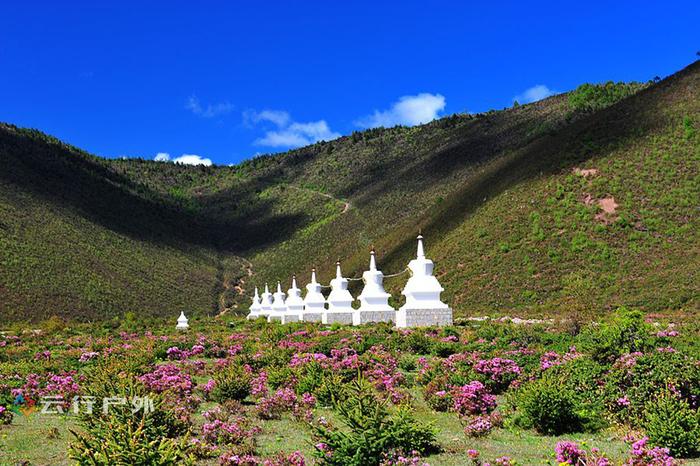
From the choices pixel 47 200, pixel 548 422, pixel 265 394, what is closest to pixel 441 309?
pixel 265 394

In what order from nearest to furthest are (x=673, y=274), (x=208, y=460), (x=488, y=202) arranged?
(x=208, y=460)
(x=673, y=274)
(x=488, y=202)

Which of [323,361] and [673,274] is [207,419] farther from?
[673,274]

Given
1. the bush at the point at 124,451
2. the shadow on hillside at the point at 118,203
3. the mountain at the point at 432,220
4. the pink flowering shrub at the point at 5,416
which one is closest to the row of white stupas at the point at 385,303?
the mountain at the point at 432,220

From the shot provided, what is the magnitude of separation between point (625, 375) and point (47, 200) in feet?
248

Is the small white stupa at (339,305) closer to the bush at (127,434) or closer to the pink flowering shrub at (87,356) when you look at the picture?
the pink flowering shrub at (87,356)

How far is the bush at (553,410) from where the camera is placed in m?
10.6

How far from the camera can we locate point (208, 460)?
31.0 ft

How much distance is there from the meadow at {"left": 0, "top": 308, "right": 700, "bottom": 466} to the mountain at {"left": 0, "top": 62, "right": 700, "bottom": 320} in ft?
54.7

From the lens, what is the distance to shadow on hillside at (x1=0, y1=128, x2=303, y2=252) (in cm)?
8194

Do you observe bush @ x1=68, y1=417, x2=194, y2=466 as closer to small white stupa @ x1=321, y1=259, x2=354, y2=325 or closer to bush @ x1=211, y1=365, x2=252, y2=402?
bush @ x1=211, y1=365, x2=252, y2=402

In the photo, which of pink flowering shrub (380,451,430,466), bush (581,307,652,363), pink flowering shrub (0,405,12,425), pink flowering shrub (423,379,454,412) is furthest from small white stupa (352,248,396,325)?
pink flowering shrub (380,451,430,466)

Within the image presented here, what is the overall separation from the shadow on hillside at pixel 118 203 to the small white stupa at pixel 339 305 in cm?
5545

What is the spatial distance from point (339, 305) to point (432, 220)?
28916 mm

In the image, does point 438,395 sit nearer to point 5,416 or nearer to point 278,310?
point 5,416
